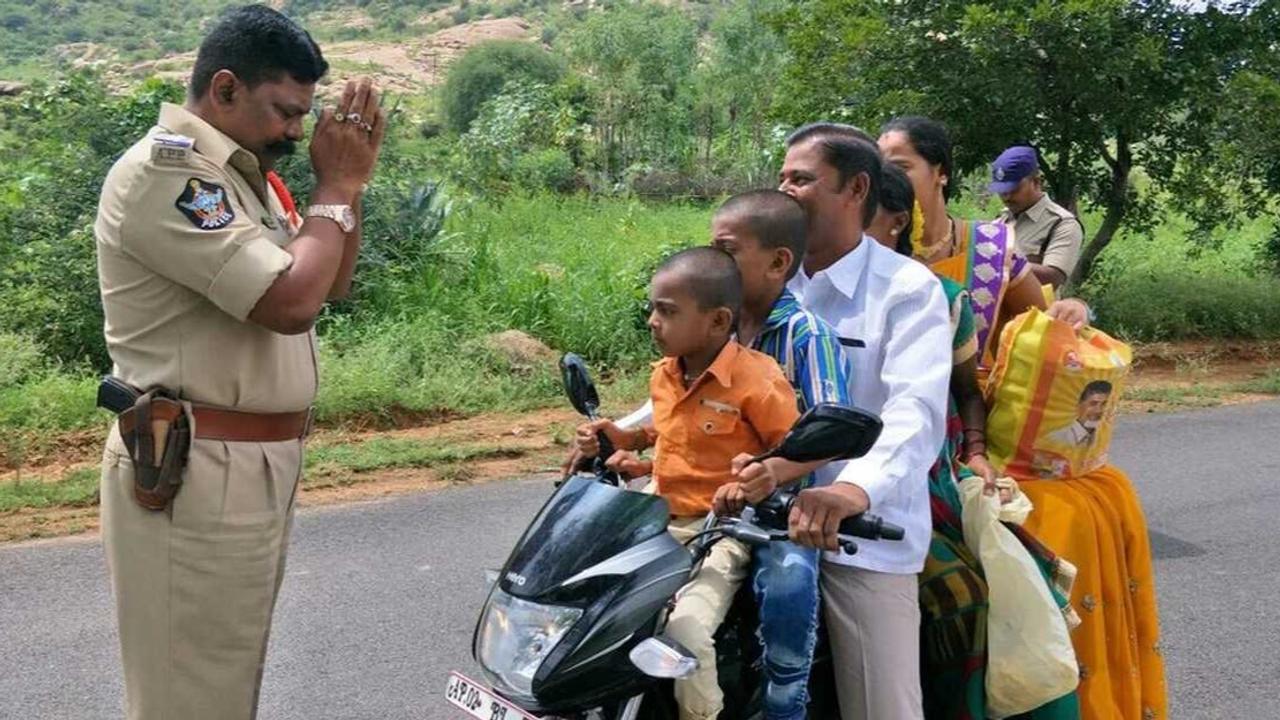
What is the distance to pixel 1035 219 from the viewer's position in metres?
6.36

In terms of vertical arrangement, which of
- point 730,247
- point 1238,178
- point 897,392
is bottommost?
point 1238,178

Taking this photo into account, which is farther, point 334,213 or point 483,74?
point 483,74

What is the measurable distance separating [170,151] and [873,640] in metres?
1.63

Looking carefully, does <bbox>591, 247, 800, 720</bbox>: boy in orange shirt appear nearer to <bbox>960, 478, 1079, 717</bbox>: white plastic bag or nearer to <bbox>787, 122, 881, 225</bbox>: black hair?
<bbox>787, 122, 881, 225</bbox>: black hair

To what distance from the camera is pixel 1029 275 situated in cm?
360

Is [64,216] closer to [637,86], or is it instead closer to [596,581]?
[596,581]

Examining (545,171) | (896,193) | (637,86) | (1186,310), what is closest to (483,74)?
(637,86)

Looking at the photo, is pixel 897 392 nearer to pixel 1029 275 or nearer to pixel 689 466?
pixel 689 466

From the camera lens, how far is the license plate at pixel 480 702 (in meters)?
2.16

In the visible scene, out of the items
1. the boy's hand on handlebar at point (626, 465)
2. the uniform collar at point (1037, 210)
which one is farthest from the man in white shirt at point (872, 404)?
the uniform collar at point (1037, 210)

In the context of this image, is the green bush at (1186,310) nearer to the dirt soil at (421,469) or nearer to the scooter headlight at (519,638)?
the dirt soil at (421,469)

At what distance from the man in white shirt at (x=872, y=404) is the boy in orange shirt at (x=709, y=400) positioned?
0.20 meters

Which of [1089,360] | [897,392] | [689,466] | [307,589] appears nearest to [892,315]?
[897,392]

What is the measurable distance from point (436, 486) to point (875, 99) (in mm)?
5471
